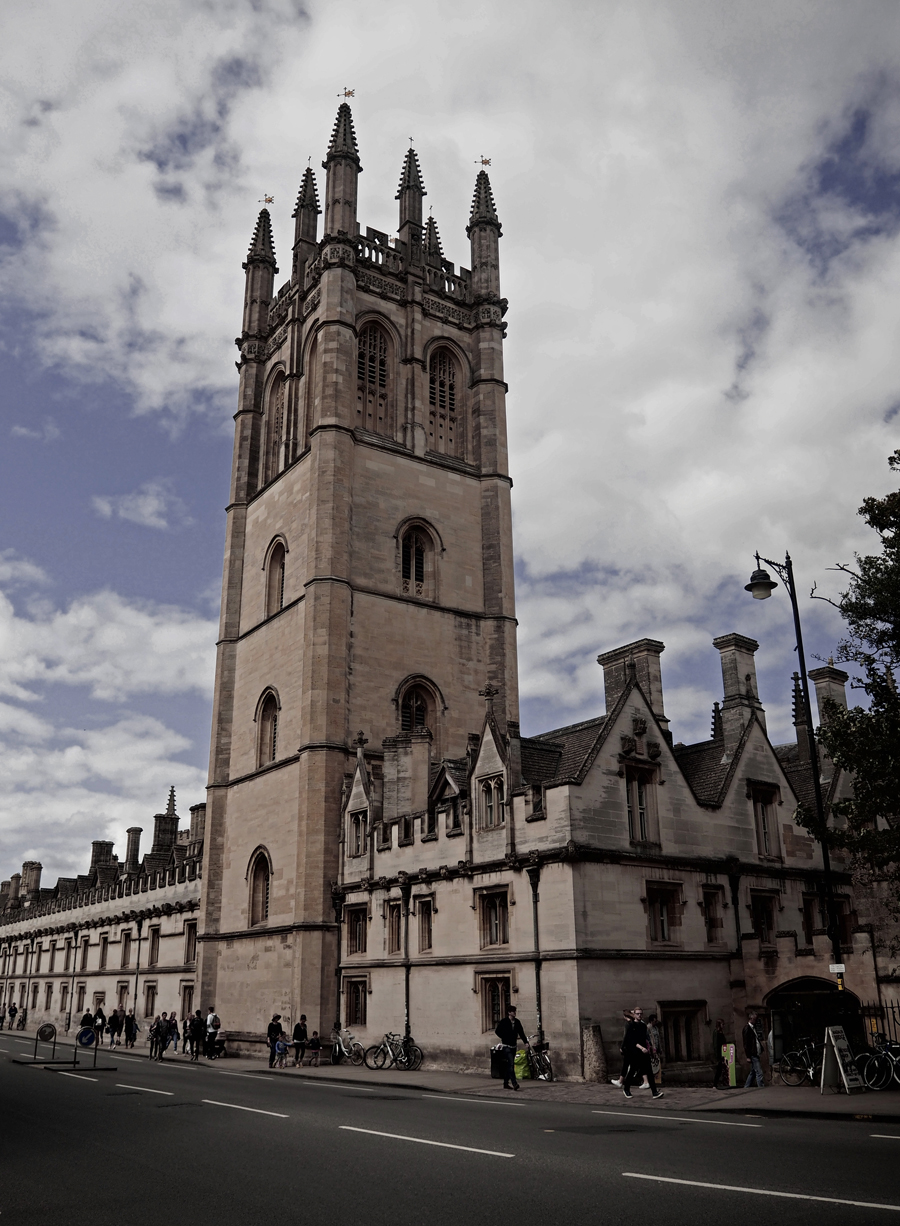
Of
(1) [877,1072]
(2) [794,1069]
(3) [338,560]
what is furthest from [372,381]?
(1) [877,1072]

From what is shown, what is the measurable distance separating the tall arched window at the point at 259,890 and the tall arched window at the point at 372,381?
1812cm

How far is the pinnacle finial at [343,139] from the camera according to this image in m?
46.5

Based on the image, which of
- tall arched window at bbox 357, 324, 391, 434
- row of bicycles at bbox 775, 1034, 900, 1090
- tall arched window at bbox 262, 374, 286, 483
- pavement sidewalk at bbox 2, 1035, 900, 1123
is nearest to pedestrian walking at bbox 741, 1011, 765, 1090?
pavement sidewalk at bbox 2, 1035, 900, 1123

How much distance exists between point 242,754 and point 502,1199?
34276 mm

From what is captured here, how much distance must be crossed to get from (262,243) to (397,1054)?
40.3 metres

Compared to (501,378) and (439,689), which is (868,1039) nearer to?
(439,689)

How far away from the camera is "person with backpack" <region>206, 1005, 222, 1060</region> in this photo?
3575 cm

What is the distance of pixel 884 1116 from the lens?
1494cm

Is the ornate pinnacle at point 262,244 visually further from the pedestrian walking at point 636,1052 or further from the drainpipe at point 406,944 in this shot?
the pedestrian walking at point 636,1052

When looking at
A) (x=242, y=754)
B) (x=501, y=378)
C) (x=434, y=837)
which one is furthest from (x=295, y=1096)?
(x=501, y=378)

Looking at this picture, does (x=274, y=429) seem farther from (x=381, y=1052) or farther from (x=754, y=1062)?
(x=754, y=1062)

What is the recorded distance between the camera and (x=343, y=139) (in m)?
47.0

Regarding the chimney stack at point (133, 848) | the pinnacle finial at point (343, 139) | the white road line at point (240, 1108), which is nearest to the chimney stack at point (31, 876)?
the chimney stack at point (133, 848)

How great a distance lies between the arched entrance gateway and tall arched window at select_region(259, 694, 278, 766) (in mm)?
21204
